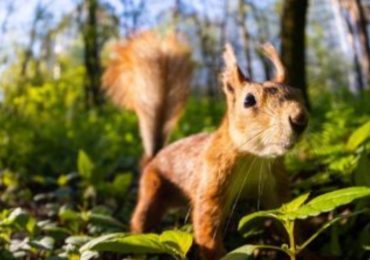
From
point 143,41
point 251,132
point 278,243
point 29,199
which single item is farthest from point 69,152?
point 251,132

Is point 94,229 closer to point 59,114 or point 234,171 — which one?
point 234,171

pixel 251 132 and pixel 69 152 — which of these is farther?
pixel 69 152

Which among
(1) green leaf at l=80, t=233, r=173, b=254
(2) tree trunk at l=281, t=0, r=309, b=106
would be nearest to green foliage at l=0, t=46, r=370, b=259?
(1) green leaf at l=80, t=233, r=173, b=254

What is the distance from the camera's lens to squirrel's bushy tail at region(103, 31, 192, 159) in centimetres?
432

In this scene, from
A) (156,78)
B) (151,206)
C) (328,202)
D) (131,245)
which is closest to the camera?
(328,202)

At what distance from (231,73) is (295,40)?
2.44m

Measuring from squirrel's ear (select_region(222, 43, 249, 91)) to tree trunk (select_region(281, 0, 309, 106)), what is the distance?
2263 mm

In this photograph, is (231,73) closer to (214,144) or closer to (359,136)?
(214,144)

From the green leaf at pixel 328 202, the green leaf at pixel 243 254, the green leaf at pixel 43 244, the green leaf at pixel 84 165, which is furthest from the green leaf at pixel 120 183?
the green leaf at pixel 328 202

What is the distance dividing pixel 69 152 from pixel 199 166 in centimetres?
327

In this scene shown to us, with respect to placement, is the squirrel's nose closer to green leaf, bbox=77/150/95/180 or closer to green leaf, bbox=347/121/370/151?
green leaf, bbox=347/121/370/151

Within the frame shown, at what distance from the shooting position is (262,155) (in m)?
2.66

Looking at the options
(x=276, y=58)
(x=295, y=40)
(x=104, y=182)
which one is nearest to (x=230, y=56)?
(x=276, y=58)

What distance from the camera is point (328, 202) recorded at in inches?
79.0
